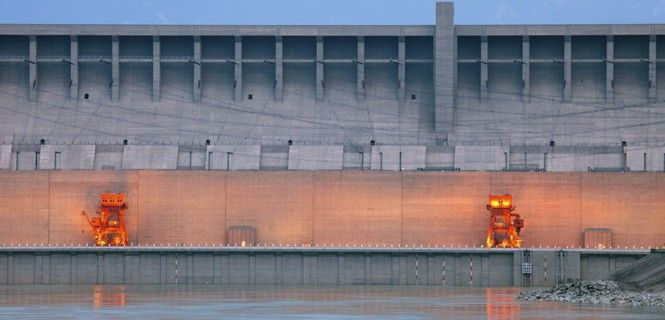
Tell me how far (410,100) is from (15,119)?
28.1m

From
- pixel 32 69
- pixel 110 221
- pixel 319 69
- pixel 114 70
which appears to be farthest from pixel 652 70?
pixel 32 69

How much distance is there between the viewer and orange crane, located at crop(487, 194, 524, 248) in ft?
335

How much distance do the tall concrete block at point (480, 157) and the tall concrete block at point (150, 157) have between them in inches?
766

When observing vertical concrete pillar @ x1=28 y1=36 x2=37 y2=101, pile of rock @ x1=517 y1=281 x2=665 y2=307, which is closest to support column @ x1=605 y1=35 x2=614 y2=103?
vertical concrete pillar @ x1=28 y1=36 x2=37 y2=101

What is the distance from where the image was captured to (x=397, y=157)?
114 m

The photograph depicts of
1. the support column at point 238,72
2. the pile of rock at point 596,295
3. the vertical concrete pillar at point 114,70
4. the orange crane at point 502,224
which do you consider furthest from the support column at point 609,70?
the pile of rock at point 596,295

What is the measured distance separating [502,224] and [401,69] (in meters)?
20.5

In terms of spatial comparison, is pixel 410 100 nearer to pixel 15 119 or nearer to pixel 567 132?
pixel 567 132

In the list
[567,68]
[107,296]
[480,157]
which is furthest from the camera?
[567,68]

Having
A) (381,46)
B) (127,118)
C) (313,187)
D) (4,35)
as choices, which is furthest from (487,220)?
(4,35)

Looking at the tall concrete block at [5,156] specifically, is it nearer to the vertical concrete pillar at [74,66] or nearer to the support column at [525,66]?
the vertical concrete pillar at [74,66]

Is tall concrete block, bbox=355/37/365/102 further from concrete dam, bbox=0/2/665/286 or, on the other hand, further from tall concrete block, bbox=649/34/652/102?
tall concrete block, bbox=649/34/652/102

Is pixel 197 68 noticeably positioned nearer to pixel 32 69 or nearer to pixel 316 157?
pixel 316 157

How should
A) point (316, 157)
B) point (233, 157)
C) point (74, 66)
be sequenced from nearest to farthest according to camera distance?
point (316, 157), point (233, 157), point (74, 66)
